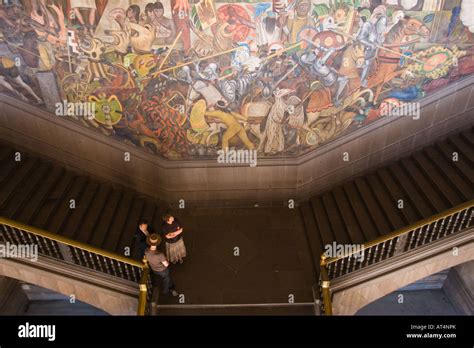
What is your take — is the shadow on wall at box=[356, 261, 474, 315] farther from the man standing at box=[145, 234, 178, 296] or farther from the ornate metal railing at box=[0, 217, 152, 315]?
the ornate metal railing at box=[0, 217, 152, 315]

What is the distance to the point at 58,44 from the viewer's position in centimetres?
719

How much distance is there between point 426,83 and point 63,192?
777 cm

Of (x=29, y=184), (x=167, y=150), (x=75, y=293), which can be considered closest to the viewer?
(x=75, y=293)

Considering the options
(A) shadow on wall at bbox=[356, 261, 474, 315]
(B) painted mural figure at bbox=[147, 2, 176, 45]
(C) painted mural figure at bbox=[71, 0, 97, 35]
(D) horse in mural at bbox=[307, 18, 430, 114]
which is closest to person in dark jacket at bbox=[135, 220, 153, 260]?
(B) painted mural figure at bbox=[147, 2, 176, 45]

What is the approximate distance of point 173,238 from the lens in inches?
282

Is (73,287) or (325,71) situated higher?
(325,71)

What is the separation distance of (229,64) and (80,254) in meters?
4.35

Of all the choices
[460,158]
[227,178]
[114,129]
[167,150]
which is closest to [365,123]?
[460,158]

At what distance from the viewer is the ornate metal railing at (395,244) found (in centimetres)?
645

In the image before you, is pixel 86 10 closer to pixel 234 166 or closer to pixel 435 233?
pixel 234 166

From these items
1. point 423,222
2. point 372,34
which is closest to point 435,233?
point 423,222

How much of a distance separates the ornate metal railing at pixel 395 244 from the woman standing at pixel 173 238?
2.60m
